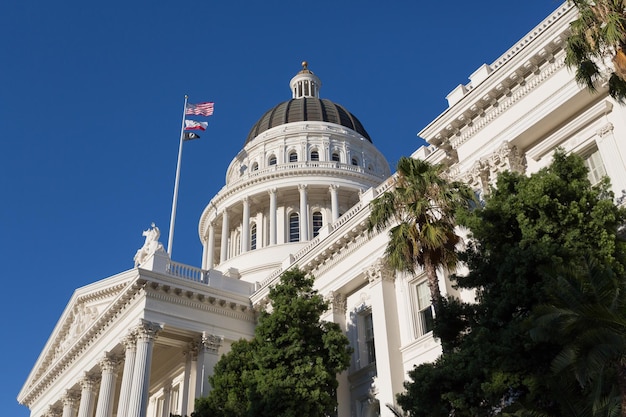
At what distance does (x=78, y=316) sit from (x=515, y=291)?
2946 cm

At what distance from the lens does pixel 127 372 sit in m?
28.3

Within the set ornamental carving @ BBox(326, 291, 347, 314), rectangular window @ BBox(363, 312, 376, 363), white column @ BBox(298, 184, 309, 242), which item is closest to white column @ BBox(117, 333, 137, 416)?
ornamental carving @ BBox(326, 291, 347, 314)

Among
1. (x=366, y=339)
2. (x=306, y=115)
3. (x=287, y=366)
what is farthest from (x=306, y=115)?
(x=287, y=366)

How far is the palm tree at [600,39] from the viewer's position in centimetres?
1295

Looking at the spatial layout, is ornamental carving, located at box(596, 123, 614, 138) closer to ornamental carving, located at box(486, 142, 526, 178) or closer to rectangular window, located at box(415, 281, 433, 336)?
ornamental carving, located at box(486, 142, 526, 178)

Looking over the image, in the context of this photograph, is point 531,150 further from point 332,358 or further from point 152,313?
point 152,313

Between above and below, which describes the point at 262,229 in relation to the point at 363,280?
above

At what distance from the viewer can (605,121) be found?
61.7ft

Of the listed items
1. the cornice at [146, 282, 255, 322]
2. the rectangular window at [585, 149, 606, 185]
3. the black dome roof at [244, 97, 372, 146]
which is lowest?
the rectangular window at [585, 149, 606, 185]

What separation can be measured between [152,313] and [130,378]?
2.88 m

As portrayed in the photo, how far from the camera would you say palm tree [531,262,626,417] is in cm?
1087

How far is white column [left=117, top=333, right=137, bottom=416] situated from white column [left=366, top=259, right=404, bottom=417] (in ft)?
35.3

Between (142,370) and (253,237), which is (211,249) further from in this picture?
(142,370)

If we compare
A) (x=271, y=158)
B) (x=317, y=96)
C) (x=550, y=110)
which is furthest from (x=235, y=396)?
(x=317, y=96)
